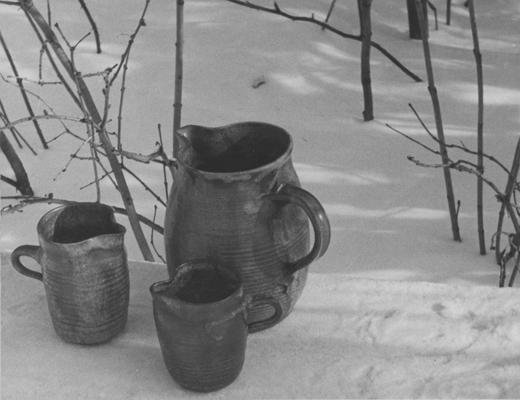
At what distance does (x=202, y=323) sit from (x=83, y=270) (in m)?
0.20

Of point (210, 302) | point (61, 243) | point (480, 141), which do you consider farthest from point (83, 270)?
point (480, 141)

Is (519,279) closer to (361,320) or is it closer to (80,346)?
(361,320)

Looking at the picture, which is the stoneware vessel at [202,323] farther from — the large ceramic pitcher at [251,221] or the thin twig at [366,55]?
the thin twig at [366,55]

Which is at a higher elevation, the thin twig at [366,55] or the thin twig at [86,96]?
the thin twig at [86,96]

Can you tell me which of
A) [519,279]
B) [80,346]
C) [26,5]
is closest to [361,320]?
[80,346]

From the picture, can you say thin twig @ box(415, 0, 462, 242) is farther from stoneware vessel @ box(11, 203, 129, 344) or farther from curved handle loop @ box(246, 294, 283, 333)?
stoneware vessel @ box(11, 203, 129, 344)

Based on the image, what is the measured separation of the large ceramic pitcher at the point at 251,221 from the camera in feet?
3.82

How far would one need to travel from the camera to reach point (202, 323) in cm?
111

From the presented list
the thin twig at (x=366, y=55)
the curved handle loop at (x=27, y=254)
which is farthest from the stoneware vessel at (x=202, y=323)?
the thin twig at (x=366, y=55)

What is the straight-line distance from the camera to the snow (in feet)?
4.57

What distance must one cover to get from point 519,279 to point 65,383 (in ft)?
4.37

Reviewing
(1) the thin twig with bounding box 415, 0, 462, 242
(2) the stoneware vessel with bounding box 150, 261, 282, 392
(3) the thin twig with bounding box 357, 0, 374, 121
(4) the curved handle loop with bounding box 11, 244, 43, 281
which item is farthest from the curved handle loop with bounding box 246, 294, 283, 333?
(3) the thin twig with bounding box 357, 0, 374, 121

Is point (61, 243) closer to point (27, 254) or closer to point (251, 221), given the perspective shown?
point (27, 254)

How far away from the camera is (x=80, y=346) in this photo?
4.24 feet
